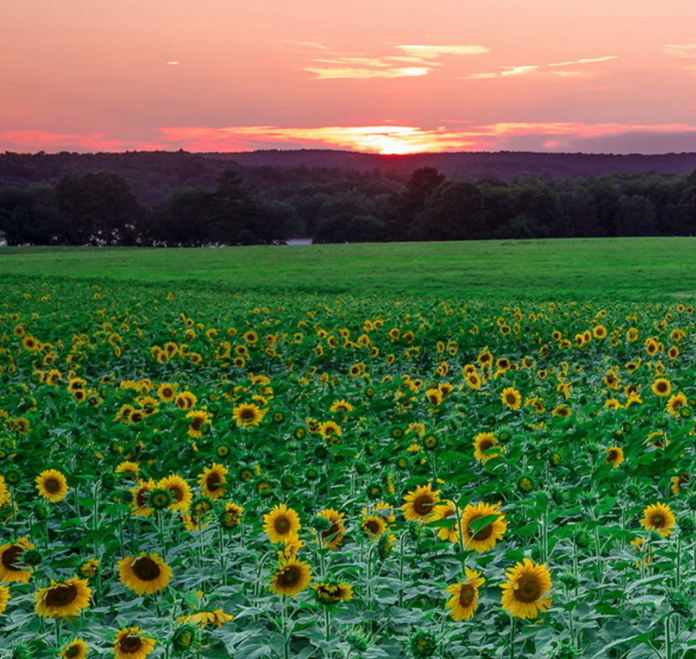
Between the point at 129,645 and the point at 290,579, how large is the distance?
0.60 meters

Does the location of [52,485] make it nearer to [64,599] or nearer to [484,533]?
[64,599]

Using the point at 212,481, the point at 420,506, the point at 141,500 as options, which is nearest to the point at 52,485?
the point at 141,500

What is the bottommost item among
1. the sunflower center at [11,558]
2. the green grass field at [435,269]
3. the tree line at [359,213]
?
the green grass field at [435,269]

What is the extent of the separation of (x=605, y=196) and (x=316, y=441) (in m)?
77.4

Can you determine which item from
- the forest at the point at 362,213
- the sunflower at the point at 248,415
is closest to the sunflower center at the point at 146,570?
the sunflower at the point at 248,415

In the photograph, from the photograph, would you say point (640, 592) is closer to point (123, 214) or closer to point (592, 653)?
point (592, 653)

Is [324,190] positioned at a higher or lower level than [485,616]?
higher

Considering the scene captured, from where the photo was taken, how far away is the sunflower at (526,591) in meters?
2.89

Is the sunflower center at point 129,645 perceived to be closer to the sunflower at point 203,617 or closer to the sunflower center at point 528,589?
the sunflower at point 203,617

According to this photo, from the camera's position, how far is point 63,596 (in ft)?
10.2

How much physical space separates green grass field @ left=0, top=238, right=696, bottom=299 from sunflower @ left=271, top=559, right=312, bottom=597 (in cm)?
2118

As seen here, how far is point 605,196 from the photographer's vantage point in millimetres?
79000

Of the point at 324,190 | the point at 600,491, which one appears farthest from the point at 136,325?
the point at 324,190

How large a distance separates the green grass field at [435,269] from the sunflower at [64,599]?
21469 mm
